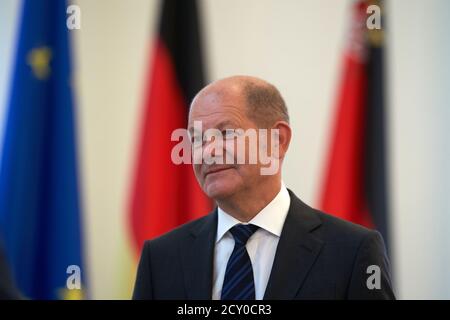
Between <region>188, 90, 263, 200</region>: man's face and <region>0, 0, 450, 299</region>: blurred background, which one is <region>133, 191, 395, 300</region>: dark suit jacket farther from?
<region>0, 0, 450, 299</region>: blurred background

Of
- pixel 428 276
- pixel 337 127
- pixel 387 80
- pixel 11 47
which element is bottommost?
pixel 428 276

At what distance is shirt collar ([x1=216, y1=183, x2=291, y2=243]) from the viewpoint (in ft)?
4.96

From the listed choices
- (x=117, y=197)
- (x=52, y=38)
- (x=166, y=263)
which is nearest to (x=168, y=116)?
(x=117, y=197)

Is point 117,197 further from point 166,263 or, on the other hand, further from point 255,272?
point 255,272

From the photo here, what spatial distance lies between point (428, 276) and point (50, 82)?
191cm

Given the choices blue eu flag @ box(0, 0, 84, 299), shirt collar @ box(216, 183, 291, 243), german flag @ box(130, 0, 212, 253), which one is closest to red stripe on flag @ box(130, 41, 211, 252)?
german flag @ box(130, 0, 212, 253)

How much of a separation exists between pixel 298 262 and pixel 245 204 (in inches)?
9.2

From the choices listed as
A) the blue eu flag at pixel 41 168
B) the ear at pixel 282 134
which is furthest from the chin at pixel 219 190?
the blue eu flag at pixel 41 168

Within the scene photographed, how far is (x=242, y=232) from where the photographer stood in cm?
151

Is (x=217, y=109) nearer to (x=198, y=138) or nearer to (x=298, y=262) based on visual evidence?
(x=198, y=138)

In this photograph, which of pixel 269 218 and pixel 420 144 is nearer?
pixel 269 218

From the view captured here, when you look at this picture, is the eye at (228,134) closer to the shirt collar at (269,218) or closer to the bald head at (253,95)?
the bald head at (253,95)

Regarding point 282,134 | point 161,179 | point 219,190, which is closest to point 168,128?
point 161,179

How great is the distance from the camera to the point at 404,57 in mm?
2717
